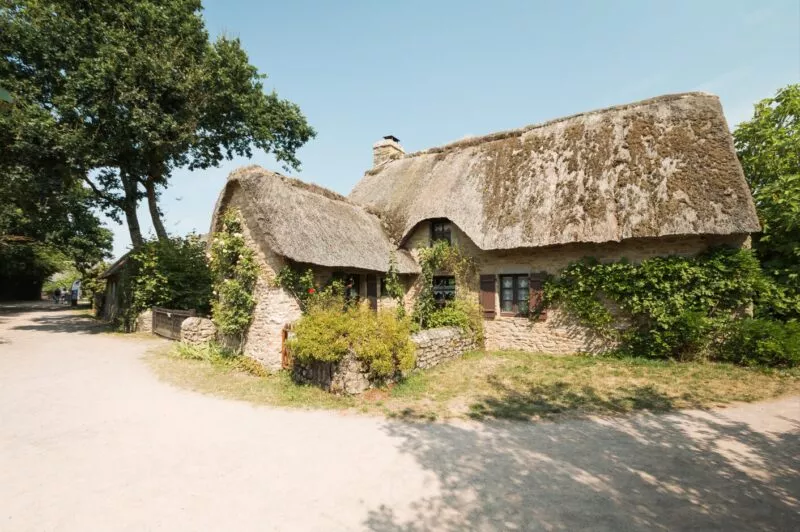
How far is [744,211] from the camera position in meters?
8.62

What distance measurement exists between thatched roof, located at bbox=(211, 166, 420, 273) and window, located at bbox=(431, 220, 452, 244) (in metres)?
1.63

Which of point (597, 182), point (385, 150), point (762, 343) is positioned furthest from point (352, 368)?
point (385, 150)

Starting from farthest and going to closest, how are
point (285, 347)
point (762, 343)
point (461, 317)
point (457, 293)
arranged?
point (457, 293) → point (461, 317) → point (285, 347) → point (762, 343)

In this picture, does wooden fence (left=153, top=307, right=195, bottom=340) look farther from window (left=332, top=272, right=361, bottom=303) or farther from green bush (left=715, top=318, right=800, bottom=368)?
green bush (left=715, top=318, right=800, bottom=368)

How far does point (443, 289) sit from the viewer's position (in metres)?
12.6

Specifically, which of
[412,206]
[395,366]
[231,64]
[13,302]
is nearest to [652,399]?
[395,366]

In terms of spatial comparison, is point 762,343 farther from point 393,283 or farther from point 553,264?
point 393,283

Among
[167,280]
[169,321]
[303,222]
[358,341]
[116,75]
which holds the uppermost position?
[116,75]

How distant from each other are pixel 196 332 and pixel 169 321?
3700 millimetres

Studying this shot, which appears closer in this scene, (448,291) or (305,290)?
(305,290)

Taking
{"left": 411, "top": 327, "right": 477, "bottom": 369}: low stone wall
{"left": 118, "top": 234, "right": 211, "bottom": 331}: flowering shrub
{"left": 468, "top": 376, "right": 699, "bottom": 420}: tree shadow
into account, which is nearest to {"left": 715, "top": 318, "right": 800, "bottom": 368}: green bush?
{"left": 468, "top": 376, "right": 699, "bottom": 420}: tree shadow

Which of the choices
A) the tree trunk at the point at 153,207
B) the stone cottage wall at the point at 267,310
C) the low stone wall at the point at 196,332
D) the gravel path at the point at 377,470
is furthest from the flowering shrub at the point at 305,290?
the tree trunk at the point at 153,207

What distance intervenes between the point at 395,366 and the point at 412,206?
707 centimetres

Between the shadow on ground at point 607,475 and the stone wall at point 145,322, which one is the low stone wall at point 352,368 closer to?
Result: the shadow on ground at point 607,475
